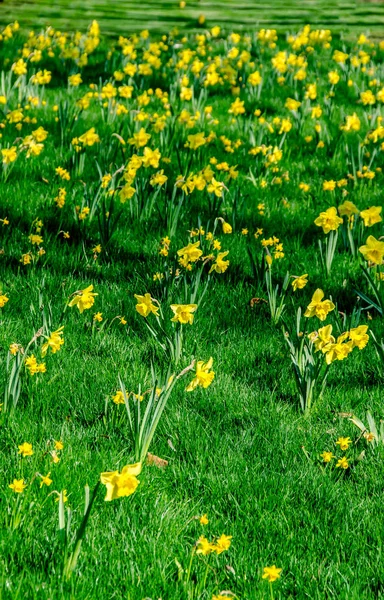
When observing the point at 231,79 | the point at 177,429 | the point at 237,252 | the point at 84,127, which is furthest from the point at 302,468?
the point at 231,79

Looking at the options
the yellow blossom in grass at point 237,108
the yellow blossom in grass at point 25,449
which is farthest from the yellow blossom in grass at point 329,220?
the yellow blossom in grass at point 237,108

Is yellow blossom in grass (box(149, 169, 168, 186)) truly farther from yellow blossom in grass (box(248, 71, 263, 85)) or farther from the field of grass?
yellow blossom in grass (box(248, 71, 263, 85))

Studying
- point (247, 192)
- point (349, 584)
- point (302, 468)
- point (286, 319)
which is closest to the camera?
point (349, 584)

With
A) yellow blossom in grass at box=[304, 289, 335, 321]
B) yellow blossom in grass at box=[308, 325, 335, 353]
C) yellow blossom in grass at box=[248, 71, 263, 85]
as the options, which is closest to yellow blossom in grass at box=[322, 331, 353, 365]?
yellow blossom in grass at box=[308, 325, 335, 353]

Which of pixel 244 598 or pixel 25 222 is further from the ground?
pixel 25 222

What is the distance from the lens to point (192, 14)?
9.62 m

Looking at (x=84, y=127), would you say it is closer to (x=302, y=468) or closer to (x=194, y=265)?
(x=194, y=265)

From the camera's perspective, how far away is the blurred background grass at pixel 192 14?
9.05 metres

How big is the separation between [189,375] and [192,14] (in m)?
7.84

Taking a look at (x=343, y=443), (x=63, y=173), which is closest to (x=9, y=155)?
(x=63, y=173)

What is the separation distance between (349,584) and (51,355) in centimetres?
141

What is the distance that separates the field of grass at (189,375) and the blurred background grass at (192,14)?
4299 mm

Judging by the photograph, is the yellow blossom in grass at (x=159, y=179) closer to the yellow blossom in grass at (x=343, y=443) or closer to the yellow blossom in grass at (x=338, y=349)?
the yellow blossom in grass at (x=338, y=349)

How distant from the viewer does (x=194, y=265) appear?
129 inches
